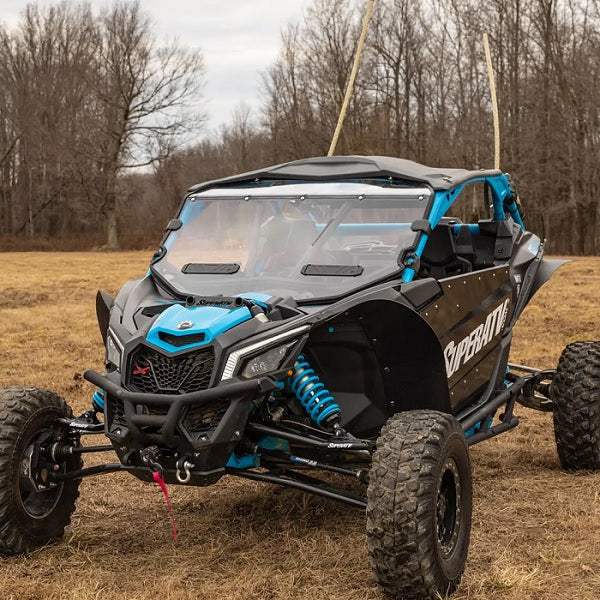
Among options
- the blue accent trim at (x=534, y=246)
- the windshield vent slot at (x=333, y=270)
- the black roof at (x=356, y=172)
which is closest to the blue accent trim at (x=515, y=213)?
the blue accent trim at (x=534, y=246)

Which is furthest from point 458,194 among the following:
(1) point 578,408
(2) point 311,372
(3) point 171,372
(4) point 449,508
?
(3) point 171,372

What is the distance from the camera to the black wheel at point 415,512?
3.57 meters

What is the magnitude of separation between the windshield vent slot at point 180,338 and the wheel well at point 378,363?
0.60 m

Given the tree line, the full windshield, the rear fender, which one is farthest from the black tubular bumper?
the tree line

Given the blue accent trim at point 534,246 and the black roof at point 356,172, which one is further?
the blue accent trim at point 534,246

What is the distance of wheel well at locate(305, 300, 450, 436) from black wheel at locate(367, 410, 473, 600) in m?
0.45

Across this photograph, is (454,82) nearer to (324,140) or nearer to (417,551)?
(324,140)

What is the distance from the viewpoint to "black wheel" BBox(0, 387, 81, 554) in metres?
4.20

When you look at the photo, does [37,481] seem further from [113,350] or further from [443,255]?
[443,255]

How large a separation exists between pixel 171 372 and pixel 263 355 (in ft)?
1.37

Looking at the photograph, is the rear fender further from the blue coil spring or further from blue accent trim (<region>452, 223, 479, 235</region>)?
the blue coil spring

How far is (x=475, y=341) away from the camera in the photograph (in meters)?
5.15

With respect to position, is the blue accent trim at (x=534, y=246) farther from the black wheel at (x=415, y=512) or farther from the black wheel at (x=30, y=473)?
the black wheel at (x=30, y=473)

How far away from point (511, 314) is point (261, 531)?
2257 mm
